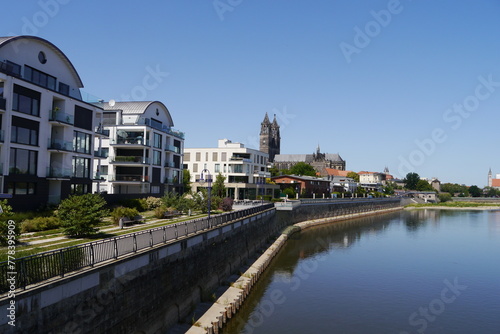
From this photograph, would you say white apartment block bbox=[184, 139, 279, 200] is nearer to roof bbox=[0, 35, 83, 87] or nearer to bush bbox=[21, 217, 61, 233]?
roof bbox=[0, 35, 83, 87]

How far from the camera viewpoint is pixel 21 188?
2855 centimetres

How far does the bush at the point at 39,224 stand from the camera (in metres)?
23.0

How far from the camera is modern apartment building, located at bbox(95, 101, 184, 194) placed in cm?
5003

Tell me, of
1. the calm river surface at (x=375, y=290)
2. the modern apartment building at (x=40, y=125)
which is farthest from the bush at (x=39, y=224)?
the calm river surface at (x=375, y=290)

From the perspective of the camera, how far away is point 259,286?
3173 cm

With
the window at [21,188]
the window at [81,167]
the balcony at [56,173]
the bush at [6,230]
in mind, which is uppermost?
the window at [81,167]

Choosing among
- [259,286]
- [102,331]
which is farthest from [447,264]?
[102,331]

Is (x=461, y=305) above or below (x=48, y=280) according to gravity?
below

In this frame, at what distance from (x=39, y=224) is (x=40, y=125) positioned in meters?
10.1

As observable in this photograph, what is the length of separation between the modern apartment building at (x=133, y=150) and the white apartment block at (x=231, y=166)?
25.0m

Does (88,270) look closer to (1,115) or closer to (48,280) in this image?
(48,280)

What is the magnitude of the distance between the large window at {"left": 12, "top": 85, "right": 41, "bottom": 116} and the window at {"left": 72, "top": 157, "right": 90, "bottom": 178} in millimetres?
7229

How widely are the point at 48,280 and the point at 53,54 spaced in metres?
26.3

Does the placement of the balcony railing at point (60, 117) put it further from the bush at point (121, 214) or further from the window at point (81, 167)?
the bush at point (121, 214)
